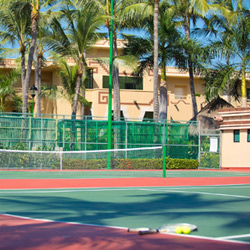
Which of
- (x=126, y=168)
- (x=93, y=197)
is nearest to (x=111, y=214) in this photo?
(x=93, y=197)

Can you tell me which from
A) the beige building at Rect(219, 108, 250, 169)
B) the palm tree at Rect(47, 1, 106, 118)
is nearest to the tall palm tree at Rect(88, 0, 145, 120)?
the palm tree at Rect(47, 1, 106, 118)

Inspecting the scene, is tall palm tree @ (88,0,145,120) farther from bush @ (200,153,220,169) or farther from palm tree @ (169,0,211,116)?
bush @ (200,153,220,169)

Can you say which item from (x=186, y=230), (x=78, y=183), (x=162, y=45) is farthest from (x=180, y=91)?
(x=186, y=230)

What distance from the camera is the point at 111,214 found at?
29.4ft

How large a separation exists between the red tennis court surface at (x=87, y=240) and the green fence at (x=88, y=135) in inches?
820

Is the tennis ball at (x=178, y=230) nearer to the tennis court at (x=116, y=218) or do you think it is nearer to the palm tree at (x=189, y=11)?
the tennis court at (x=116, y=218)

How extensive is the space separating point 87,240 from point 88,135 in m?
24.1

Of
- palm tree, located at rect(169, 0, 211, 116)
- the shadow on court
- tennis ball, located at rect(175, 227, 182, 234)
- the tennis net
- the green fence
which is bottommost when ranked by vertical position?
the shadow on court

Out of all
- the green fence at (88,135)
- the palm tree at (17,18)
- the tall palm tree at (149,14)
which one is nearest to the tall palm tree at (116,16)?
the tall palm tree at (149,14)

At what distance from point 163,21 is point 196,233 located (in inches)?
1229

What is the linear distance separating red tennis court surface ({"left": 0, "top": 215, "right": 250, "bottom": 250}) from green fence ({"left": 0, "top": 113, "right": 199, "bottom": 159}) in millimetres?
20819

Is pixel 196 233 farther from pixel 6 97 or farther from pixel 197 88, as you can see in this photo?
pixel 197 88

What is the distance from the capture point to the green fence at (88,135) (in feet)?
91.4

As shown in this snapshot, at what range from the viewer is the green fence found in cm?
2784
